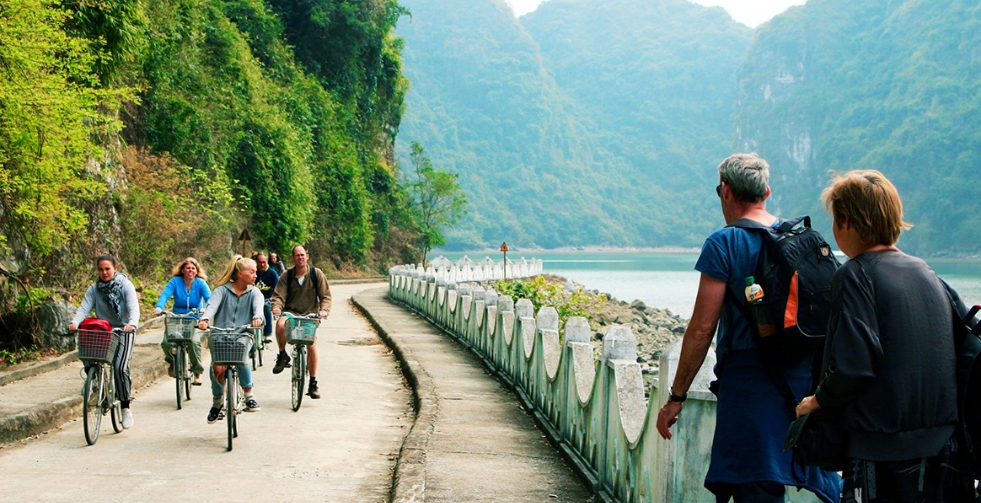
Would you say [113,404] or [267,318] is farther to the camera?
[267,318]

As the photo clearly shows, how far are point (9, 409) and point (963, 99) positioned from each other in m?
149

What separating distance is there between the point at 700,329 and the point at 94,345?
20.9ft

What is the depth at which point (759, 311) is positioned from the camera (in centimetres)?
381

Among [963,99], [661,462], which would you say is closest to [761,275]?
[661,462]

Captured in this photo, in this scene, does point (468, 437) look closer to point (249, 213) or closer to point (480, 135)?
point (249, 213)

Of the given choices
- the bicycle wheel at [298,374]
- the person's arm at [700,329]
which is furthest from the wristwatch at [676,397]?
the bicycle wheel at [298,374]

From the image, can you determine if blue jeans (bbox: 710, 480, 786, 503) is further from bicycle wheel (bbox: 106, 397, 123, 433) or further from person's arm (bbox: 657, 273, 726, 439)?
bicycle wheel (bbox: 106, 397, 123, 433)

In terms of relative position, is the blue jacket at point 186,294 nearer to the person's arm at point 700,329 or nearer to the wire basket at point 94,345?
the wire basket at point 94,345

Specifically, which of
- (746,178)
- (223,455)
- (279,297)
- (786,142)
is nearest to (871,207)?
(746,178)

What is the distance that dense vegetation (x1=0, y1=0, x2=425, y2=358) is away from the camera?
12680 millimetres

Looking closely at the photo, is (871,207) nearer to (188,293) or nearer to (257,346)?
(188,293)

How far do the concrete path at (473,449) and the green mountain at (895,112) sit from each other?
11293cm

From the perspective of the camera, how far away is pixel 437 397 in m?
11.2

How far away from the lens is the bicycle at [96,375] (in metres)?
8.49
